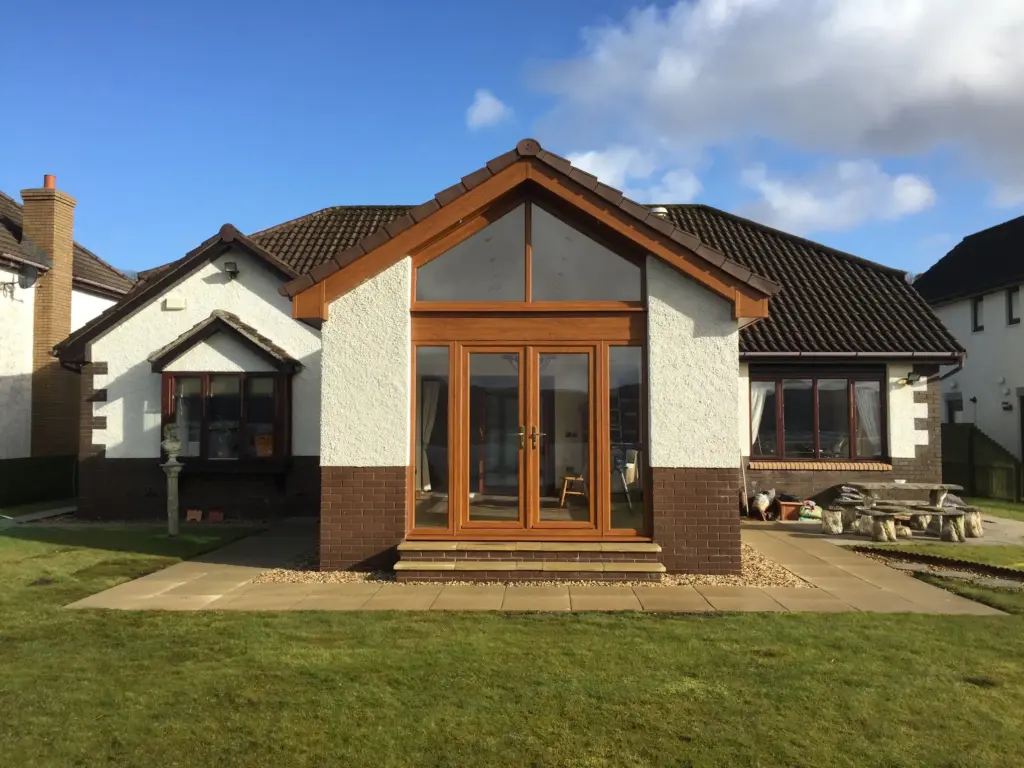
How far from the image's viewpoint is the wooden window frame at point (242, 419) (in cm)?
1407

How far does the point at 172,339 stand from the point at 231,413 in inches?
72.1

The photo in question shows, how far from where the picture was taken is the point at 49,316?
18797 mm

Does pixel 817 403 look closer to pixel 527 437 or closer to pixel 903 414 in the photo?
pixel 903 414

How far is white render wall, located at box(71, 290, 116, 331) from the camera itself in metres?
20.2

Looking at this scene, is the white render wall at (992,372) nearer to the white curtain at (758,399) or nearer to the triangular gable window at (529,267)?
the white curtain at (758,399)

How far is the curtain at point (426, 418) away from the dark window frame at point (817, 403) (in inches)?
321

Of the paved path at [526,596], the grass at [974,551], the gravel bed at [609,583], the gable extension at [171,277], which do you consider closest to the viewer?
the paved path at [526,596]

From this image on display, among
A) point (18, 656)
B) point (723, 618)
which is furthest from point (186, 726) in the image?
point (723, 618)

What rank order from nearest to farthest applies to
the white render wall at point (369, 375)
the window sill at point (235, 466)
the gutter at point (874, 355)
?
the white render wall at point (369, 375) < the window sill at point (235, 466) < the gutter at point (874, 355)

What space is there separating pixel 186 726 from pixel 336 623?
232 cm

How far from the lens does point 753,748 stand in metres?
4.36

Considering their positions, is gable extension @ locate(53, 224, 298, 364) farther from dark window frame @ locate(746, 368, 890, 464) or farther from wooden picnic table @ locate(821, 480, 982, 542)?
wooden picnic table @ locate(821, 480, 982, 542)

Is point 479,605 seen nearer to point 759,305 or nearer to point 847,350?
point 759,305

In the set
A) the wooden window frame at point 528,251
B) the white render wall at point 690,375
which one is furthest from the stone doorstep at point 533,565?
the wooden window frame at point 528,251
